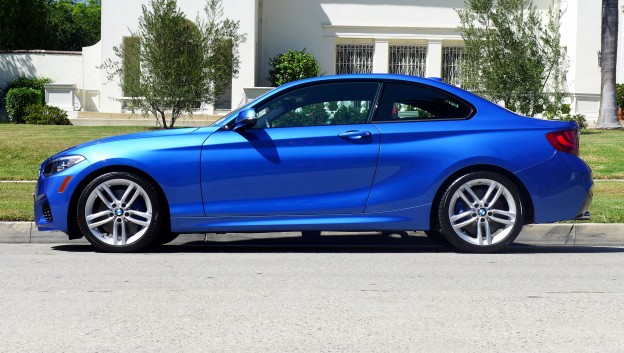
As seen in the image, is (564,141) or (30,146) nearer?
(564,141)

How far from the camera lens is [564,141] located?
921cm

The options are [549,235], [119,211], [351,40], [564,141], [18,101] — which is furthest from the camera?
[351,40]

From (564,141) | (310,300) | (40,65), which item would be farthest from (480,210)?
(40,65)

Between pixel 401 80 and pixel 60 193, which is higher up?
pixel 401 80

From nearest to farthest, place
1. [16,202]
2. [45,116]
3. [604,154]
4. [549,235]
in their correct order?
1. [549,235]
2. [16,202]
3. [604,154]
4. [45,116]

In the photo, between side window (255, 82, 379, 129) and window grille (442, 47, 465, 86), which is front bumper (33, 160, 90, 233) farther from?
window grille (442, 47, 465, 86)

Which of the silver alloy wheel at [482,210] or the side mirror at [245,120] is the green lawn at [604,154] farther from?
the side mirror at [245,120]

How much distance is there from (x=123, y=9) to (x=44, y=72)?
14.8 feet

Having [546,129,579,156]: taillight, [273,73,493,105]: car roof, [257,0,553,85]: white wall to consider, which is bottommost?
[546,129,579,156]: taillight

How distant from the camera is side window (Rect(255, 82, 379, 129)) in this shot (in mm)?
9211

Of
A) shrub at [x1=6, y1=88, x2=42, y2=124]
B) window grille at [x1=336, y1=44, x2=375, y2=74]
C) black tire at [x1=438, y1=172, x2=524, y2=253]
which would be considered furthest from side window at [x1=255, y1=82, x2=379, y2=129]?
window grille at [x1=336, y1=44, x2=375, y2=74]

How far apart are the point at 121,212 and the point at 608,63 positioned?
21.2m

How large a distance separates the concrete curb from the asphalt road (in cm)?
55

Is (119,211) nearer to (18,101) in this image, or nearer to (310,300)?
(310,300)
